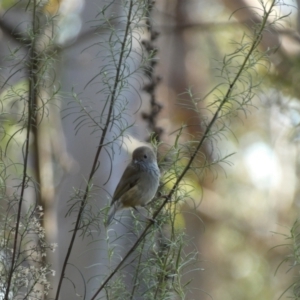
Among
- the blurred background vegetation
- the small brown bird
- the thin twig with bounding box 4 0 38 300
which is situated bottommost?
the thin twig with bounding box 4 0 38 300

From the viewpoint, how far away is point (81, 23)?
82.4 inches

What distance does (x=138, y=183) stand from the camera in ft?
5.06

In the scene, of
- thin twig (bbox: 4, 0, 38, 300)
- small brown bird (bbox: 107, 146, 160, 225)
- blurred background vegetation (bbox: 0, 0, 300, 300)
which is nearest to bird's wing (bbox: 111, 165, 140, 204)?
small brown bird (bbox: 107, 146, 160, 225)

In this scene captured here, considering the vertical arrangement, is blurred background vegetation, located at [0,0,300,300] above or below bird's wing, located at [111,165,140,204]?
above

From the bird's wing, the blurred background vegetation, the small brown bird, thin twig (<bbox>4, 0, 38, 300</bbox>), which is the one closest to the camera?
thin twig (<bbox>4, 0, 38, 300</bbox>)

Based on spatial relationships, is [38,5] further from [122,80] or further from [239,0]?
[239,0]

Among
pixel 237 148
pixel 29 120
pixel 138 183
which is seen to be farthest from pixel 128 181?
pixel 237 148

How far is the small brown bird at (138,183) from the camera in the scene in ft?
4.61

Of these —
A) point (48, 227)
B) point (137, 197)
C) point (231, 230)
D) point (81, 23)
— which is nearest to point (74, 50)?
point (81, 23)

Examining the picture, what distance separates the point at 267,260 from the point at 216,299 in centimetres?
31

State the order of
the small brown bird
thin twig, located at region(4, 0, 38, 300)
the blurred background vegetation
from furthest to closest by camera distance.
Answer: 1. the blurred background vegetation
2. the small brown bird
3. thin twig, located at region(4, 0, 38, 300)

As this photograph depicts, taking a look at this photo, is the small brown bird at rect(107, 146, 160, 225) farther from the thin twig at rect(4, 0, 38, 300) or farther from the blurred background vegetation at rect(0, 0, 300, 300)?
the blurred background vegetation at rect(0, 0, 300, 300)

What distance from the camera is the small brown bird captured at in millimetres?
1405

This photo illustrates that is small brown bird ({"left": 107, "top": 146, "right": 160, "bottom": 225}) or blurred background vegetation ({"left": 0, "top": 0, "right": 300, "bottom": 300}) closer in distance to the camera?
small brown bird ({"left": 107, "top": 146, "right": 160, "bottom": 225})
